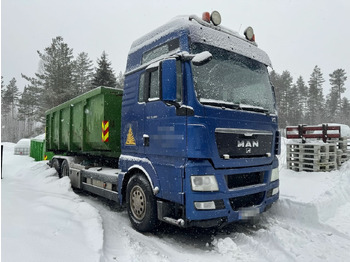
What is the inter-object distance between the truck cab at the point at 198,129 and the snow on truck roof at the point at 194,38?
0.06 ft

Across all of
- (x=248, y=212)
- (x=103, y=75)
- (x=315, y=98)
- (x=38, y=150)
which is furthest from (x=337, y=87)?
(x=248, y=212)

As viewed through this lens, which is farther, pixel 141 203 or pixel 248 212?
pixel 141 203

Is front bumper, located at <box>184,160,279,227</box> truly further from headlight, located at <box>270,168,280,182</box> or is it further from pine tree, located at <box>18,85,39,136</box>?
pine tree, located at <box>18,85,39,136</box>

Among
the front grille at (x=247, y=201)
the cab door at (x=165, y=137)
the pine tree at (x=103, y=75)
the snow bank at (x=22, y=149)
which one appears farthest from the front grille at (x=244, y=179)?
the pine tree at (x=103, y=75)

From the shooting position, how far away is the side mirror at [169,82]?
337 centimetres

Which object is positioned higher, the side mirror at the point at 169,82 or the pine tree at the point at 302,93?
the pine tree at the point at 302,93

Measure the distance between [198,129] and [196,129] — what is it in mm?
27

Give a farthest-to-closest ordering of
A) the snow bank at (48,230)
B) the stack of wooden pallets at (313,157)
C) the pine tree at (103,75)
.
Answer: the pine tree at (103,75)
the stack of wooden pallets at (313,157)
the snow bank at (48,230)

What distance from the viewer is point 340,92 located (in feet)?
165

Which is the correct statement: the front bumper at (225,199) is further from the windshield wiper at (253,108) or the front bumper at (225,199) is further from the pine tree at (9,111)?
the pine tree at (9,111)

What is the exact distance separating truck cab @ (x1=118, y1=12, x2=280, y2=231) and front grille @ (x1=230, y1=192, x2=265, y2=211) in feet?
0.05

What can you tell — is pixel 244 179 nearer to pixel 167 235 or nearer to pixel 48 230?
pixel 167 235

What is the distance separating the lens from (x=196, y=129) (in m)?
3.34

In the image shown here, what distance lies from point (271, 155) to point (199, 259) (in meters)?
2.17
